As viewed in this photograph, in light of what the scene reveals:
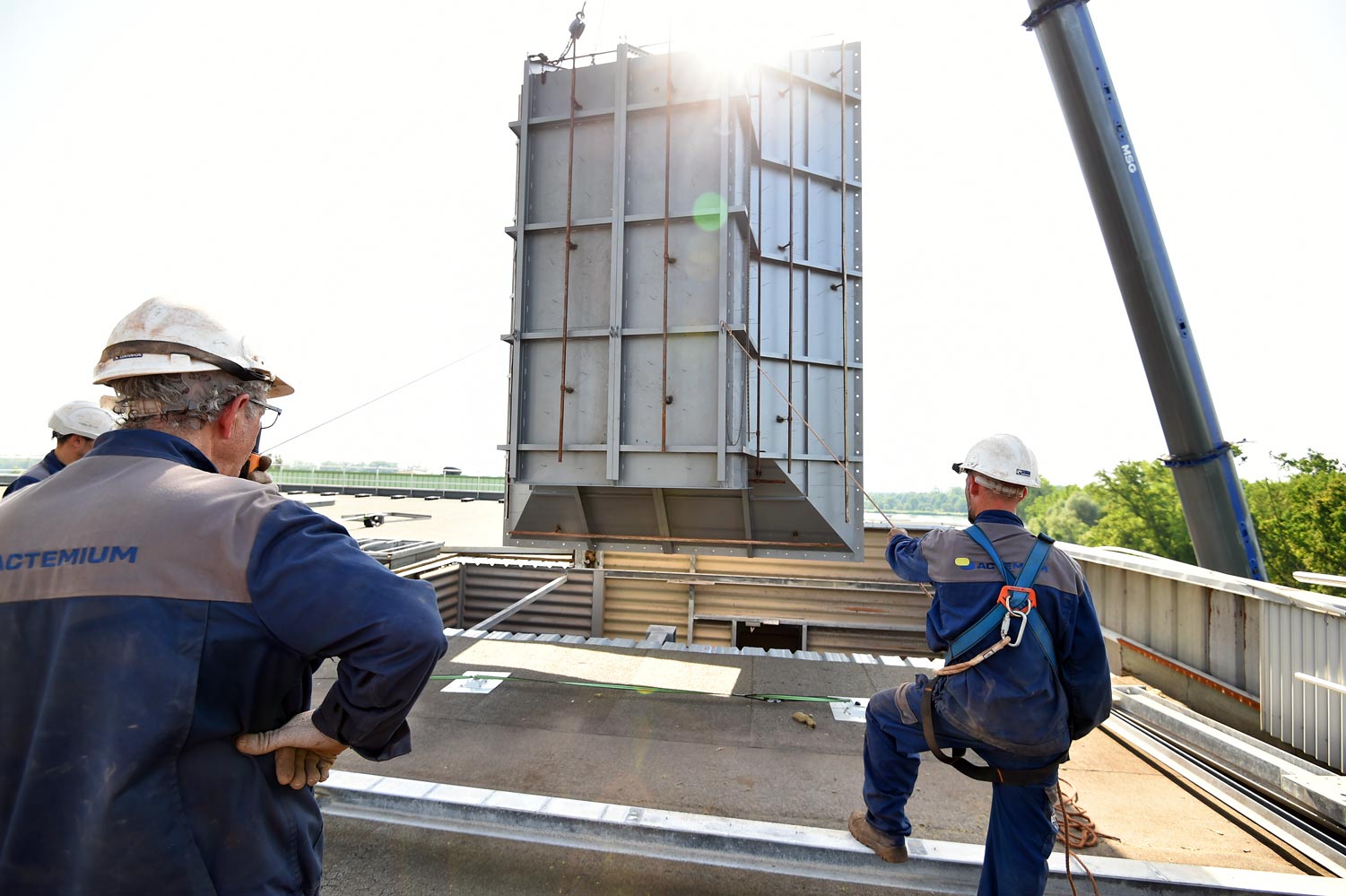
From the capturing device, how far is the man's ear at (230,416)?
155 centimetres

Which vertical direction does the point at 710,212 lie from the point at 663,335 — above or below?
above

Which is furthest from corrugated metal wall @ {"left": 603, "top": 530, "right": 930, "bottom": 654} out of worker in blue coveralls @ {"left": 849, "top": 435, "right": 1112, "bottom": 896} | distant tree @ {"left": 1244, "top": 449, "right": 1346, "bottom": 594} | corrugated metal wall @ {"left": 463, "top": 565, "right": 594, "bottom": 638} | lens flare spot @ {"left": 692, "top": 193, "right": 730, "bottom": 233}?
distant tree @ {"left": 1244, "top": 449, "right": 1346, "bottom": 594}

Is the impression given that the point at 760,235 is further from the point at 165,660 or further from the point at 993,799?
the point at 165,660

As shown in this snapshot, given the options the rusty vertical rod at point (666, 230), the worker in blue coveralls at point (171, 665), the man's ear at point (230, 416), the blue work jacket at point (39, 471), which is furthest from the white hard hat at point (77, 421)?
the rusty vertical rod at point (666, 230)

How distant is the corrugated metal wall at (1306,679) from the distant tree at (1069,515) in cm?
7291

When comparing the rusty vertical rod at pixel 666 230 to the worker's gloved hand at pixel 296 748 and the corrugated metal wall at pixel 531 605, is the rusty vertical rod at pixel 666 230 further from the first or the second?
the corrugated metal wall at pixel 531 605

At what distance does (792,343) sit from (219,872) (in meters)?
6.18

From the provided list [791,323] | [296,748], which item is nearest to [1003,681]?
[296,748]

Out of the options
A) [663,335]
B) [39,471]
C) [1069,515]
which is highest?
[663,335]

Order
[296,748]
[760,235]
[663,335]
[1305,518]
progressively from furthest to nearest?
[1305,518] < [760,235] < [663,335] < [296,748]

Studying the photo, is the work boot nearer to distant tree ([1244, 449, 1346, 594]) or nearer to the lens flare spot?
the lens flare spot

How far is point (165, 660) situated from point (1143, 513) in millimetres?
58320

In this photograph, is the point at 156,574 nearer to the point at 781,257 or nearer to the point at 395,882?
the point at 395,882

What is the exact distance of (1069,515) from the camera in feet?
244
